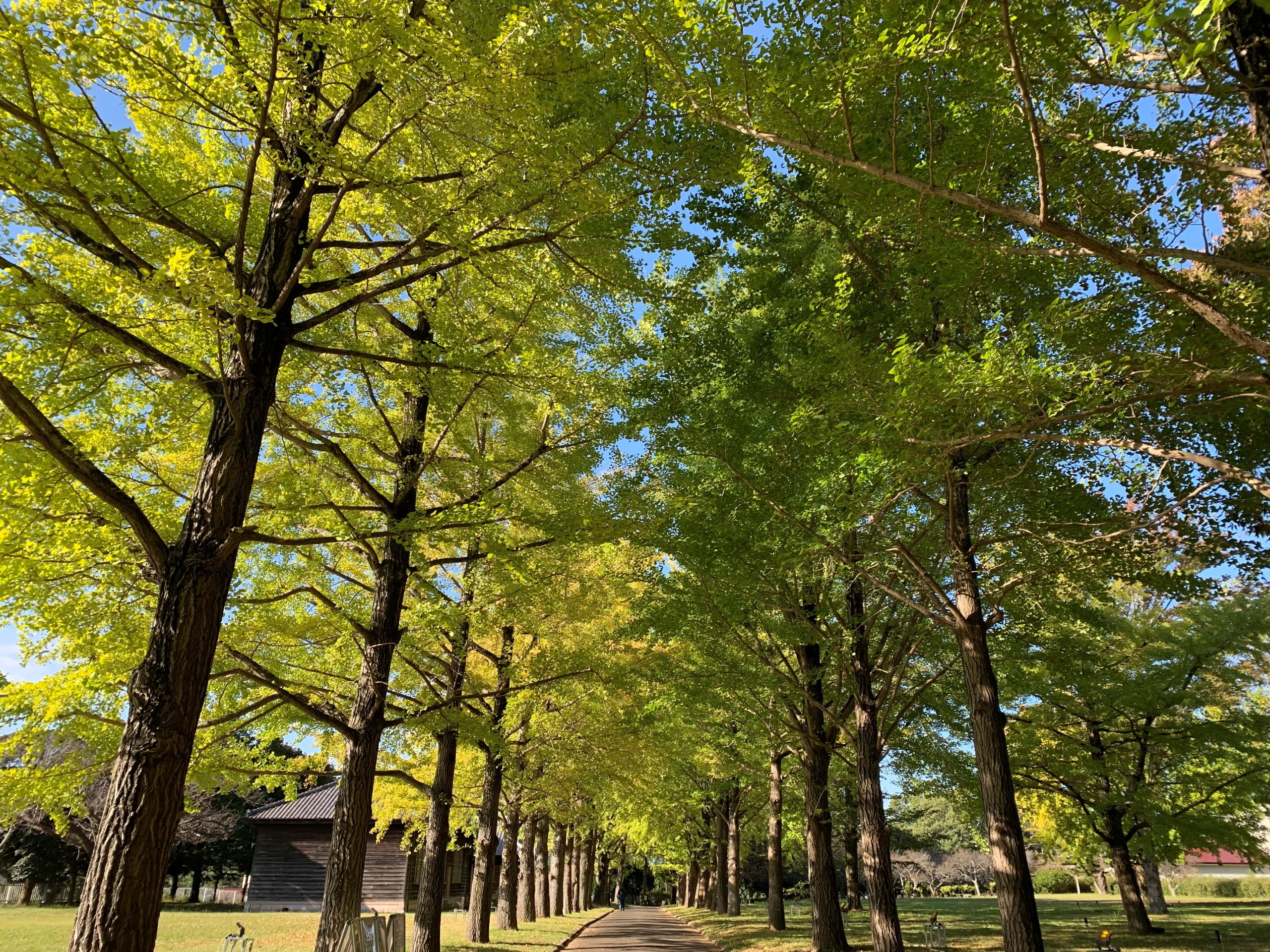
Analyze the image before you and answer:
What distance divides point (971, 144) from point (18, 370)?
7.80m

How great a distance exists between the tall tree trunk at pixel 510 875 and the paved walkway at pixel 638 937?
189cm

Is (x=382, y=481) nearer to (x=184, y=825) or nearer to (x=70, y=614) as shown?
(x=70, y=614)

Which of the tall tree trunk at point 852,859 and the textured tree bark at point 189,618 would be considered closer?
the textured tree bark at point 189,618

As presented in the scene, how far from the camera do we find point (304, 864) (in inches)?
1194

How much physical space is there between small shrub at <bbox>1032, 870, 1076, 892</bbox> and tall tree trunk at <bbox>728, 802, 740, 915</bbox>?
126ft

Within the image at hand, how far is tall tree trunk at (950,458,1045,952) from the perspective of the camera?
759 centimetres

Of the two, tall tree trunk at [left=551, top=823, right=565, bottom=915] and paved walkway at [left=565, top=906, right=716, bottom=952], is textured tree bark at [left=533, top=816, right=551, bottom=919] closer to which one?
tall tree trunk at [left=551, top=823, right=565, bottom=915]

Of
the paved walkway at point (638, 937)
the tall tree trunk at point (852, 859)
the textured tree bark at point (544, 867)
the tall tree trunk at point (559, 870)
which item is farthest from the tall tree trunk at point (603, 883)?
the textured tree bark at point (544, 867)

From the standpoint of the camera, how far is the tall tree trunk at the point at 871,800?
10219 millimetres

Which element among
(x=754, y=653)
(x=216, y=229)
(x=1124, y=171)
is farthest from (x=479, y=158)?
(x=754, y=653)

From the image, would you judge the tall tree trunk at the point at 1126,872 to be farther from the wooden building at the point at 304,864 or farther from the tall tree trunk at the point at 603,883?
the tall tree trunk at the point at 603,883

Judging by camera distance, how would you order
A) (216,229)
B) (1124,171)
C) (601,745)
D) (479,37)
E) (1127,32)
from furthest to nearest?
(601,745)
(1124,171)
(216,229)
(479,37)
(1127,32)

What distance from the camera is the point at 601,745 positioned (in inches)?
644

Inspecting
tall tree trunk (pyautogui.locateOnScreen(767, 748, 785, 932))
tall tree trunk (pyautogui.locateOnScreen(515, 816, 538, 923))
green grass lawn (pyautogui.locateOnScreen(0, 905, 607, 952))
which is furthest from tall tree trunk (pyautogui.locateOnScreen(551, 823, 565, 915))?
tall tree trunk (pyautogui.locateOnScreen(767, 748, 785, 932))
